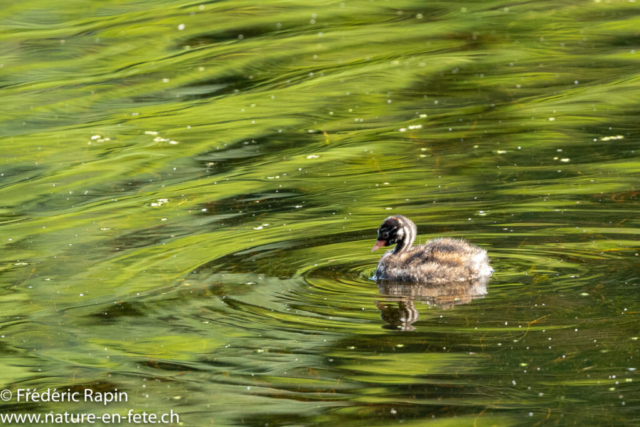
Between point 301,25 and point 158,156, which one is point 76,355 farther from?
point 301,25

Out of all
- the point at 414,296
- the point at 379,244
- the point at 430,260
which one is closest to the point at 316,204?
the point at 379,244

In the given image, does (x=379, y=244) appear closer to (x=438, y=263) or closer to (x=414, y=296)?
(x=438, y=263)

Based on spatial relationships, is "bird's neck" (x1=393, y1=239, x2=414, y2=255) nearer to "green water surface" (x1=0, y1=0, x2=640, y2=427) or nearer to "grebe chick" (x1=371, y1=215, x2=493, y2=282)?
"grebe chick" (x1=371, y1=215, x2=493, y2=282)

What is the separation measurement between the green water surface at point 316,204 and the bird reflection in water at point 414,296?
0.03 m

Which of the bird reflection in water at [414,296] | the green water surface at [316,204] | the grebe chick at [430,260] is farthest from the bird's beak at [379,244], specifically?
the bird reflection in water at [414,296]

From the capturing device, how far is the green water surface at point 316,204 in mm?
5805

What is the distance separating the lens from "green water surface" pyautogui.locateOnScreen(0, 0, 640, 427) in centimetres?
580

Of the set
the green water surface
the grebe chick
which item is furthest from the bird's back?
the green water surface

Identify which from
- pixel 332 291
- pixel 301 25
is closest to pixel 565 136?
pixel 332 291

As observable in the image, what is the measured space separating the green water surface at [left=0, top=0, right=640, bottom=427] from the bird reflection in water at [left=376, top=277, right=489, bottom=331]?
0.10 ft

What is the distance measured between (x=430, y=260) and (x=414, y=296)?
402 millimetres

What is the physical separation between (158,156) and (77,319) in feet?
16.3

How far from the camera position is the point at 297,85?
46.5 feet

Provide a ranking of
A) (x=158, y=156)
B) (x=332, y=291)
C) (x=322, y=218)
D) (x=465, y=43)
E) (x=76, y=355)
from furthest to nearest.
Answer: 1. (x=465, y=43)
2. (x=158, y=156)
3. (x=322, y=218)
4. (x=332, y=291)
5. (x=76, y=355)
